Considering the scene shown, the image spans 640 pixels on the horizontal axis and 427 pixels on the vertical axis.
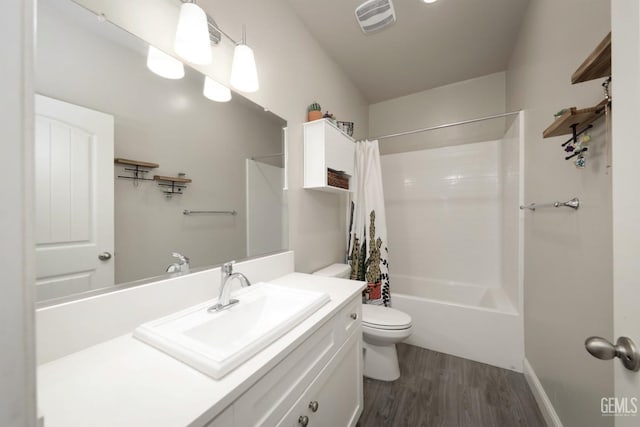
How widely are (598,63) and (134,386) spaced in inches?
58.7

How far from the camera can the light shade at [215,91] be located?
111cm

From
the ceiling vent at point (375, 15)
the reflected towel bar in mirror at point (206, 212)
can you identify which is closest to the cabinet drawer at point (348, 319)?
the reflected towel bar in mirror at point (206, 212)

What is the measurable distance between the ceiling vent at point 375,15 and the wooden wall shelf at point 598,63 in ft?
4.45

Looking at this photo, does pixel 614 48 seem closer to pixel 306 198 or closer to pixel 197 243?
pixel 197 243

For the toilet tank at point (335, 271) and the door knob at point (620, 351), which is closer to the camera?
the door knob at point (620, 351)

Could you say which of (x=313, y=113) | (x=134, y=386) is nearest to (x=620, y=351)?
(x=134, y=386)

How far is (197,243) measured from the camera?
1075 millimetres

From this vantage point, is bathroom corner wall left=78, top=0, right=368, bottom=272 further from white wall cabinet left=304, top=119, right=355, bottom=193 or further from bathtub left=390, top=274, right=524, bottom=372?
bathtub left=390, top=274, right=524, bottom=372

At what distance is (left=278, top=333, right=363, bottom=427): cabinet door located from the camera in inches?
31.4

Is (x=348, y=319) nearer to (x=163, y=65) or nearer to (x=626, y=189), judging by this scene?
(x=626, y=189)

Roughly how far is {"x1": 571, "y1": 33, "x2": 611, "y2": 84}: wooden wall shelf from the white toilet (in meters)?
1.49

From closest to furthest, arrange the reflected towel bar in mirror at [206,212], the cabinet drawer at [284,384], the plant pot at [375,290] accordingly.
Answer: the cabinet drawer at [284,384] < the reflected towel bar in mirror at [206,212] < the plant pot at [375,290]

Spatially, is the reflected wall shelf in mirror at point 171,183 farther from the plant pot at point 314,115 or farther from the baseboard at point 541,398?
the baseboard at point 541,398

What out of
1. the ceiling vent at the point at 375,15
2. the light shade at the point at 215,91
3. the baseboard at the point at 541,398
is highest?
the ceiling vent at the point at 375,15
